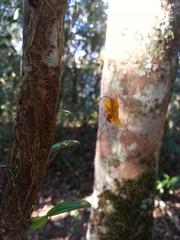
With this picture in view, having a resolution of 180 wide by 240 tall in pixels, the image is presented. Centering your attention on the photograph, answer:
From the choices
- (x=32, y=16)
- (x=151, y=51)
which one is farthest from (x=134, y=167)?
(x=32, y=16)

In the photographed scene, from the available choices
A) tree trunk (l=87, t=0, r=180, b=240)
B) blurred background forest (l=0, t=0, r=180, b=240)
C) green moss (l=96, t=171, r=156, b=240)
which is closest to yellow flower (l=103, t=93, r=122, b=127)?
tree trunk (l=87, t=0, r=180, b=240)

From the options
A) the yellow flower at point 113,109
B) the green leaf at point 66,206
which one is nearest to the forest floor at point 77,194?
the green leaf at point 66,206

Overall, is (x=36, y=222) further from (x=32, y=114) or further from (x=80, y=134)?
(x=80, y=134)

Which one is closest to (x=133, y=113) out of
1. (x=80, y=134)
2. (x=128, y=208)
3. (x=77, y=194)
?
(x=128, y=208)

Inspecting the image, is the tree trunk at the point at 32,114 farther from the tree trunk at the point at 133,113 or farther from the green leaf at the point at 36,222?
the tree trunk at the point at 133,113

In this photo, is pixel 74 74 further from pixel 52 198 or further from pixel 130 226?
pixel 130 226

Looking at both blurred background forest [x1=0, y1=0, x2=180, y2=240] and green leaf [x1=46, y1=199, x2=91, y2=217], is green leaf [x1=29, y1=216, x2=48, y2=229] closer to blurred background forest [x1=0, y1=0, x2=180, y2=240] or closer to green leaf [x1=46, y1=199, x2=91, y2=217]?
green leaf [x1=46, y1=199, x2=91, y2=217]
